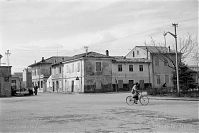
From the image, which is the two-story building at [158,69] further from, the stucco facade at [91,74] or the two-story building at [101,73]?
the stucco facade at [91,74]

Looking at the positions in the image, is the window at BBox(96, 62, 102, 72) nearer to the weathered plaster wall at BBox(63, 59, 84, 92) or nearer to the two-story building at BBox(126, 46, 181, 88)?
the weathered plaster wall at BBox(63, 59, 84, 92)

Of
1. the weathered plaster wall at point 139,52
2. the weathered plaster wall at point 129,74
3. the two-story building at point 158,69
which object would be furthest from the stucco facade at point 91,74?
the weathered plaster wall at point 139,52

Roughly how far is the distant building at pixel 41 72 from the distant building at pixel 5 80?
26.0m

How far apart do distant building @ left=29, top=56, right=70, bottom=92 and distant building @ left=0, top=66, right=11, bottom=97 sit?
1022 inches

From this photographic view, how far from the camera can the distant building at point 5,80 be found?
4762cm

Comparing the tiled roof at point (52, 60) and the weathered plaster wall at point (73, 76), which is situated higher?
the tiled roof at point (52, 60)

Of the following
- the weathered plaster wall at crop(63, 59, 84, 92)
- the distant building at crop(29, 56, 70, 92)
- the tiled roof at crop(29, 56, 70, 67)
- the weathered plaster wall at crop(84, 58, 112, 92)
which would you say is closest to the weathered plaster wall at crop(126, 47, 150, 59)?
the weathered plaster wall at crop(84, 58, 112, 92)

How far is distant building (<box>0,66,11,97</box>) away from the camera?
1875 inches

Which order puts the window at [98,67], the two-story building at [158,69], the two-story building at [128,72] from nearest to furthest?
the window at [98,67] → the two-story building at [128,72] → the two-story building at [158,69]

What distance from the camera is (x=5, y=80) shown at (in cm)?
4778

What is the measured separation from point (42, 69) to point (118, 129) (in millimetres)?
70682

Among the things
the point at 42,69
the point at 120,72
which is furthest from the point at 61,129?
the point at 42,69

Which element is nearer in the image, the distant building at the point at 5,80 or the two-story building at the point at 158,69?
the distant building at the point at 5,80

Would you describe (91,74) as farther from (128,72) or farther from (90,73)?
(128,72)
